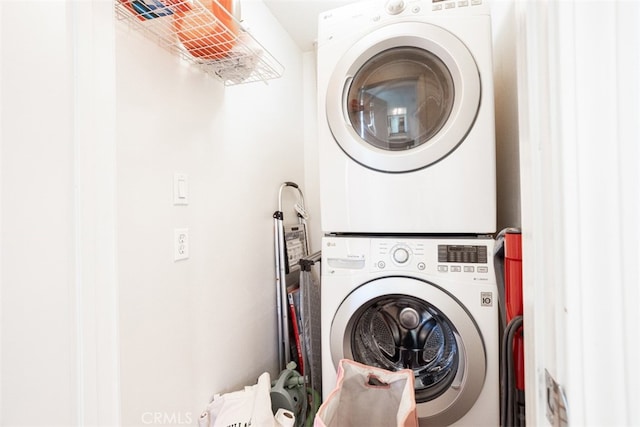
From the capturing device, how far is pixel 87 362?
462 mm

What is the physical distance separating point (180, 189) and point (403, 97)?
0.95 metres

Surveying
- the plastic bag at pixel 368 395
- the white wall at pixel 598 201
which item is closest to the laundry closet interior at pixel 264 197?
the white wall at pixel 598 201

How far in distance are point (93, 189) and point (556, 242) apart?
661 mm

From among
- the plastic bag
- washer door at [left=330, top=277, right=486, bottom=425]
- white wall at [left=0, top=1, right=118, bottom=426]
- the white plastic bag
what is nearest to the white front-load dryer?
washer door at [left=330, top=277, right=486, bottom=425]

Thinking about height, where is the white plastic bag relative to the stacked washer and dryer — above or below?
below

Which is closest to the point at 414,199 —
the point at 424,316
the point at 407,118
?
the point at 407,118

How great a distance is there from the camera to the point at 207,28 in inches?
36.7

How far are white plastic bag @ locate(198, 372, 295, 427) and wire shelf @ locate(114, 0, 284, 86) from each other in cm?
130

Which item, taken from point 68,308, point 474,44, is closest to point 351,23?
point 474,44

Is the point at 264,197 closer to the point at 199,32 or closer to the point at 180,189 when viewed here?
the point at 180,189

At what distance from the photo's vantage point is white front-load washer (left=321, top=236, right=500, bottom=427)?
3.31ft

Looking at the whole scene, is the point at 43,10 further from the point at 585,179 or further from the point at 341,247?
the point at 341,247

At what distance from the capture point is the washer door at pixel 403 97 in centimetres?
107

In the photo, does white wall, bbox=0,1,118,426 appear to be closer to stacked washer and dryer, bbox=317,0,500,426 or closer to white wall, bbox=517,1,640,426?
white wall, bbox=517,1,640,426
